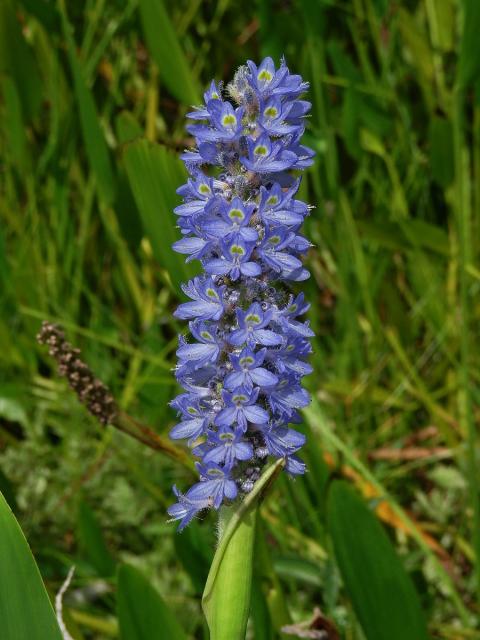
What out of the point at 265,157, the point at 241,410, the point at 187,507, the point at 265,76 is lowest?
the point at 187,507

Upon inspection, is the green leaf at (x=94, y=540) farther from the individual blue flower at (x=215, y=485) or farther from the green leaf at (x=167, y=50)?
the green leaf at (x=167, y=50)

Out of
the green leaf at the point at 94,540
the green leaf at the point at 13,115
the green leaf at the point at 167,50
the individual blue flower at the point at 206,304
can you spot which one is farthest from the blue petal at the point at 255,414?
the green leaf at the point at 13,115

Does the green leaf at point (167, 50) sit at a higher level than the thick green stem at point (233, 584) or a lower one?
higher

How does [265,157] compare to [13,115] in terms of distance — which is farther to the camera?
[13,115]

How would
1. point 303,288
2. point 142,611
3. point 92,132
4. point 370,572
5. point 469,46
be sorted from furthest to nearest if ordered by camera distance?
point 303,288 → point 92,132 → point 469,46 → point 370,572 → point 142,611

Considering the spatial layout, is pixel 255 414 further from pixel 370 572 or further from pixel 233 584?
pixel 370 572

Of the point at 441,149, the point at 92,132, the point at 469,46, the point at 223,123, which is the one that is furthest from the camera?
the point at 441,149


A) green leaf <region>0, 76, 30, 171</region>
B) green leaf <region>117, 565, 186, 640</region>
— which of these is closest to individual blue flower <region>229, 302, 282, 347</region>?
green leaf <region>117, 565, 186, 640</region>

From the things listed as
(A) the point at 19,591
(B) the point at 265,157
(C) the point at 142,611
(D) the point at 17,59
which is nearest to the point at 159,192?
(B) the point at 265,157
